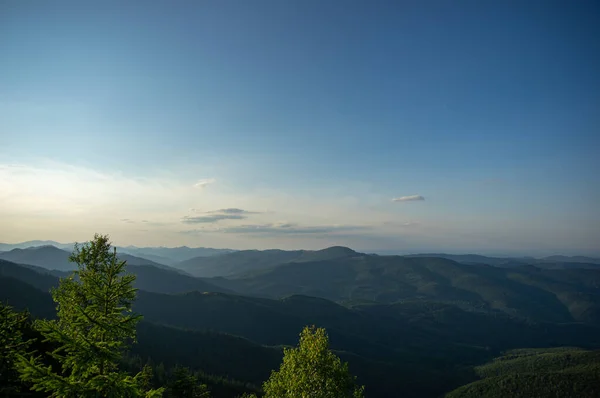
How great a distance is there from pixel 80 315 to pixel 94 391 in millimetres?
3386

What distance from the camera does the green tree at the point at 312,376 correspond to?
81.6ft

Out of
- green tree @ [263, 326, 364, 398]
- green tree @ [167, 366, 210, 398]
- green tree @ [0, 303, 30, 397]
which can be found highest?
green tree @ [0, 303, 30, 397]

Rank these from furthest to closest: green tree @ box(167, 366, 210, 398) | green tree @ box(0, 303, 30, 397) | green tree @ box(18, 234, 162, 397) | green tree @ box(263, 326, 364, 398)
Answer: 1. green tree @ box(167, 366, 210, 398)
2. green tree @ box(263, 326, 364, 398)
3. green tree @ box(0, 303, 30, 397)
4. green tree @ box(18, 234, 162, 397)

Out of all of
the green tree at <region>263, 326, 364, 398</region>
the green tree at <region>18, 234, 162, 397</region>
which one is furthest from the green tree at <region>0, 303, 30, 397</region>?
the green tree at <region>263, 326, 364, 398</region>

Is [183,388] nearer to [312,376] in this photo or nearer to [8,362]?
[312,376]

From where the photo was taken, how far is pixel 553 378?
180 m

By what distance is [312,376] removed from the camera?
25562 millimetres

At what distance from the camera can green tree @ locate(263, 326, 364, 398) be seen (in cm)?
2486

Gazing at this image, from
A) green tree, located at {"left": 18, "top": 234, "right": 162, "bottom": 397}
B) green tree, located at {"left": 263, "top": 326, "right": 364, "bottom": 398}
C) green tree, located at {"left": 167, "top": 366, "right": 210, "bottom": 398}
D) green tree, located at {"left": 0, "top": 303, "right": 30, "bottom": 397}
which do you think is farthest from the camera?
green tree, located at {"left": 167, "top": 366, "right": 210, "bottom": 398}

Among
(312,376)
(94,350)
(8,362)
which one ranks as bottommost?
(312,376)

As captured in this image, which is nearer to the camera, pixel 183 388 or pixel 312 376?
pixel 312 376

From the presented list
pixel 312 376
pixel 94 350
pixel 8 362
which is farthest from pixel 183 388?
pixel 94 350

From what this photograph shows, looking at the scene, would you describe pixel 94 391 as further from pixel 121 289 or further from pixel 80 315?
pixel 121 289

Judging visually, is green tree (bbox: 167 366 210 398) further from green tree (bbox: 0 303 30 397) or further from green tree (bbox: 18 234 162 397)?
green tree (bbox: 18 234 162 397)
